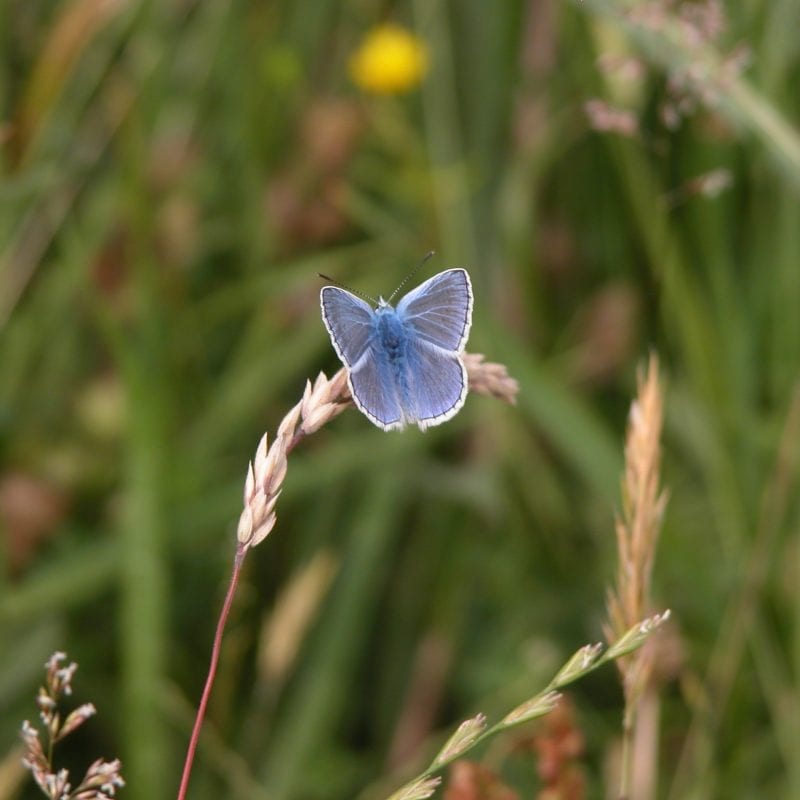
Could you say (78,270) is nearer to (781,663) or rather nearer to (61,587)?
(61,587)

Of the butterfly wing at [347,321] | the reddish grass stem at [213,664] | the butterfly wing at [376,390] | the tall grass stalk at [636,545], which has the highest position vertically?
the butterfly wing at [347,321]

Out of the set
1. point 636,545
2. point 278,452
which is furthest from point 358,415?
point 278,452

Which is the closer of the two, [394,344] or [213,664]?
[213,664]

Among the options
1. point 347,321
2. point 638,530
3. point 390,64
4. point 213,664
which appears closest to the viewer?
point 213,664

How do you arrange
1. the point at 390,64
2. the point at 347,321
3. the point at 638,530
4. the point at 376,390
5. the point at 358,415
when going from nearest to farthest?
the point at 638,530 < the point at 376,390 < the point at 347,321 < the point at 358,415 < the point at 390,64

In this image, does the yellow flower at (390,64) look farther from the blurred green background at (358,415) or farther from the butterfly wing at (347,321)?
the butterfly wing at (347,321)

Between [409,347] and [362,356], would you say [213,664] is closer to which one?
[362,356]

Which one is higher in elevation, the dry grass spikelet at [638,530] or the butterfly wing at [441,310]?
the butterfly wing at [441,310]

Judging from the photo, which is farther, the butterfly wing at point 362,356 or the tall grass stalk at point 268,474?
the butterfly wing at point 362,356

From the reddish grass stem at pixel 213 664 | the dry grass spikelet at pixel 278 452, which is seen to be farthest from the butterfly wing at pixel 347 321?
the reddish grass stem at pixel 213 664
